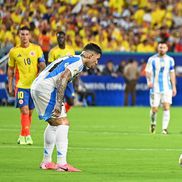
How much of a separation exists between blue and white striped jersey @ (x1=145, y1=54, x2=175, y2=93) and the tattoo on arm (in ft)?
34.3

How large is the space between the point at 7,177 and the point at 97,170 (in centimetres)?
173

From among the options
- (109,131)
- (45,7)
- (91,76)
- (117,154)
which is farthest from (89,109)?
(117,154)

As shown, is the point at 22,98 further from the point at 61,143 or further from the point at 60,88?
the point at 60,88

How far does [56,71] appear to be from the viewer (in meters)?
13.7

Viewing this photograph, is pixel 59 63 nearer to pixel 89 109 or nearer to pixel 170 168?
pixel 170 168

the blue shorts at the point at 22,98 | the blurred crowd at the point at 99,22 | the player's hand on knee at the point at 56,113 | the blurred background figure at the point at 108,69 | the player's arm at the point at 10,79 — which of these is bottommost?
the player's hand on knee at the point at 56,113

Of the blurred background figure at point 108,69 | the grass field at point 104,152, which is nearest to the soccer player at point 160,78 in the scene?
the grass field at point 104,152

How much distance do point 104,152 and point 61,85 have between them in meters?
3.80

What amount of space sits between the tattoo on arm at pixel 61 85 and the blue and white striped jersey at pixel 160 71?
1046 cm

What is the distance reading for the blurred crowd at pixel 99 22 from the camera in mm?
35000

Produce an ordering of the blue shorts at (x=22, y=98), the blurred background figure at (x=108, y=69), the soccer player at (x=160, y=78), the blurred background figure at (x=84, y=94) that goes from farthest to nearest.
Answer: the blurred background figure at (x=108, y=69), the blurred background figure at (x=84, y=94), the soccer player at (x=160, y=78), the blue shorts at (x=22, y=98)

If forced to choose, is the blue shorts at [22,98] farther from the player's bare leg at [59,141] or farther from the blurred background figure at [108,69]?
the blurred background figure at [108,69]

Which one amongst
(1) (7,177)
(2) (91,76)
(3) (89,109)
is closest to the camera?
(1) (7,177)

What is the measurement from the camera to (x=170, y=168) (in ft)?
46.4
